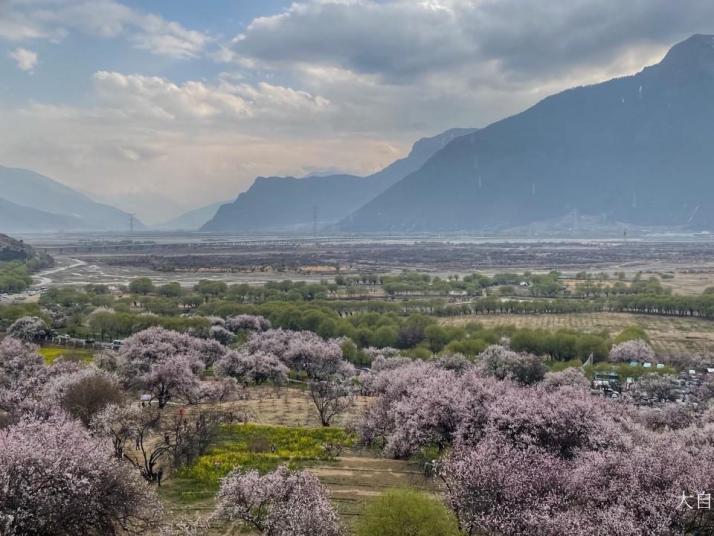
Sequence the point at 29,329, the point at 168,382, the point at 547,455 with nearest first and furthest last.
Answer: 1. the point at 547,455
2. the point at 168,382
3. the point at 29,329

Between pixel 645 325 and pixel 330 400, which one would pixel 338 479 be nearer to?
pixel 330 400

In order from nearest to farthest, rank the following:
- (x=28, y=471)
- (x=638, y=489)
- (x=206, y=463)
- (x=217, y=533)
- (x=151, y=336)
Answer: (x=28, y=471)
(x=638, y=489)
(x=217, y=533)
(x=206, y=463)
(x=151, y=336)

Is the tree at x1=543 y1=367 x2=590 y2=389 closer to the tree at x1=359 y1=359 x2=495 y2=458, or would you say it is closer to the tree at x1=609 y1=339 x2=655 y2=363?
the tree at x1=359 y1=359 x2=495 y2=458

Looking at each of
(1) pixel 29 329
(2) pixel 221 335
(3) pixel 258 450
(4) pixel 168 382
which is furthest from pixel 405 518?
(1) pixel 29 329

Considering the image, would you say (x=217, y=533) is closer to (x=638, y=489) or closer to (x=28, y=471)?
(x=28, y=471)

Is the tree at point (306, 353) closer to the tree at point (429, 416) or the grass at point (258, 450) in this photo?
the grass at point (258, 450)

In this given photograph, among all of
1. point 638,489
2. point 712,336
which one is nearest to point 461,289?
point 712,336
